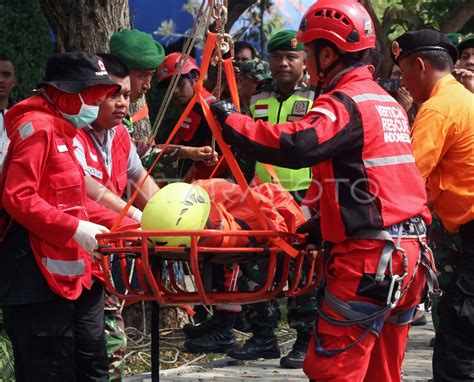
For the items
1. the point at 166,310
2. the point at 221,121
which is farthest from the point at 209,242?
the point at 166,310

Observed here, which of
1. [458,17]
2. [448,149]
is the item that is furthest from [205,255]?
[458,17]

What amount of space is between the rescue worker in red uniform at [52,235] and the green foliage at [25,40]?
6021 millimetres

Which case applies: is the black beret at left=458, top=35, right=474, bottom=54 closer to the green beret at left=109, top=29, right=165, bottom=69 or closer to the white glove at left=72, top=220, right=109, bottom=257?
the green beret at left=109, top=29, right=165, bottom=69

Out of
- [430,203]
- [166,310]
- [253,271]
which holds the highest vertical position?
[430,203]

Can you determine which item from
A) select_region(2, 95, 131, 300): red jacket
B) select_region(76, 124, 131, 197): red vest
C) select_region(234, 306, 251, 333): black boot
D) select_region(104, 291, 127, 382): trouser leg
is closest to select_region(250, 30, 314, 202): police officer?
select_region(234, 306, 251, 333): black boot

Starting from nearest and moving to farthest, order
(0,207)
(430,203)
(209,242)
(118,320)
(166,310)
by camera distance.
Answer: (209,242), (0,207), (118,320), (430,203), (166,310)

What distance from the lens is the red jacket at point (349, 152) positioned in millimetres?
4105

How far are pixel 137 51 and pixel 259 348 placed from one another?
232 cm

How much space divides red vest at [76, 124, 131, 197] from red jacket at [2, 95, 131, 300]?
385mm

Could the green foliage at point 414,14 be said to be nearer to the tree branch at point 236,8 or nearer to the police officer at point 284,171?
the tree branch at point 236,8

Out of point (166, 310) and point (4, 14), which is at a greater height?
point (4, 14)

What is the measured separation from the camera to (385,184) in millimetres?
4230

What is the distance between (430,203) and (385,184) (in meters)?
1.76

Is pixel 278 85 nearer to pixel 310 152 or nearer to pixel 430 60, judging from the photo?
pixel 430 60
